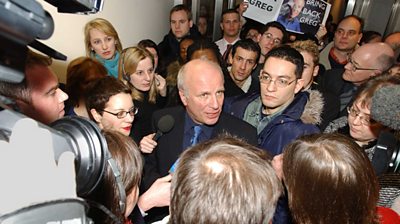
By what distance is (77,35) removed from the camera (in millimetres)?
2473

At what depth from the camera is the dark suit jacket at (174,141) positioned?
1.81 m

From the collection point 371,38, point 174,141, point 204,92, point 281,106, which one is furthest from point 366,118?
point 371,38

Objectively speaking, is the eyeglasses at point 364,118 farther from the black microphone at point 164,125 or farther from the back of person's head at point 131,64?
the back of person's head at point 131,64

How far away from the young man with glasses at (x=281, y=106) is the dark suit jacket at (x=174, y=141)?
120 millimetres

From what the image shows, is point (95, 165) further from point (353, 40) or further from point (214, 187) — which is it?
point (353, 40)

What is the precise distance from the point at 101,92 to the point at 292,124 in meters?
1.09

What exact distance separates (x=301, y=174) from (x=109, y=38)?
2.11 meters

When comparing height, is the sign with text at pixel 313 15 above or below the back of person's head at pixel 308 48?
above

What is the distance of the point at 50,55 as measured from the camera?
20.0 inches

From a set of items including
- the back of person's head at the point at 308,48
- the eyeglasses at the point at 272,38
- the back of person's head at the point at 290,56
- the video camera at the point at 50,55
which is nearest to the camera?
the video camera at the point at 50,55

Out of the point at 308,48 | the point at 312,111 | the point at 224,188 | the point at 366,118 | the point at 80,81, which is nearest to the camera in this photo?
the point at 224,188

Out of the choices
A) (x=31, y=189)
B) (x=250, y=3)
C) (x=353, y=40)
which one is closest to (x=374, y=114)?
(x=31, y=189)

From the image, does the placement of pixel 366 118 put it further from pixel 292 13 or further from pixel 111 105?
pixel 292 13

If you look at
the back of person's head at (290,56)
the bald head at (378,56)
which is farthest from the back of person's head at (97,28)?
the bald head at (378,56)
